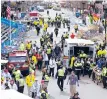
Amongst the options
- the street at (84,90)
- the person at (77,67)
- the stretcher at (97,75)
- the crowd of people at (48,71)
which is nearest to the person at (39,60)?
the crowd of people at (48,71)

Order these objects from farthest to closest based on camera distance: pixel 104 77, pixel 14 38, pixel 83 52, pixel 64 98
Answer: pixel 14 38 < pixel 83 52 < pixel 104 77 < pixel 64 98

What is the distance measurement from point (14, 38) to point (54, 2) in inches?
3531

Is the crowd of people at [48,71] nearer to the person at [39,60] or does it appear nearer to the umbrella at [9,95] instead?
the person at [39,60]

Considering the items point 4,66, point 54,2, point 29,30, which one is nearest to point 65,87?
point 4,66

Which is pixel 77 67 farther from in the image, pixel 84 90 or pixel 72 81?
pixel 72 81

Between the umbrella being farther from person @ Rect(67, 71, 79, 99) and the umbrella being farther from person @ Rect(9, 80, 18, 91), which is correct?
person @ Rect(67, 71, 79, 99)

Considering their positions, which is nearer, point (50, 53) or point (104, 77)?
point (104, 77)

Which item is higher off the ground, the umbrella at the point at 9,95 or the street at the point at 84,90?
the umbrella at the point at 9,95

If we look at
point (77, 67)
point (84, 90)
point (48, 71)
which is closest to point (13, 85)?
point (84, 90)

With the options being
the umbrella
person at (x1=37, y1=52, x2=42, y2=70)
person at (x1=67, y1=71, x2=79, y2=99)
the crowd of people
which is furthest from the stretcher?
the umbrella

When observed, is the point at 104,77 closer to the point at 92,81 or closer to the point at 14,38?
the point at 92,81

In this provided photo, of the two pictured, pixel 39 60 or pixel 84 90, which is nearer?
pixel 84 90

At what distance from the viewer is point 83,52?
1121 inches

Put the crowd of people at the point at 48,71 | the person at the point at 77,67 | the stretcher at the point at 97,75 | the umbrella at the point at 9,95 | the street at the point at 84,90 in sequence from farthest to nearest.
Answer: the person at the point at 77,67 < the stretcher at the point at 97,75 < the street at the point at 84,90 < the crowd of people at the point at 48,71 < the umbrella at the point at 9,95
